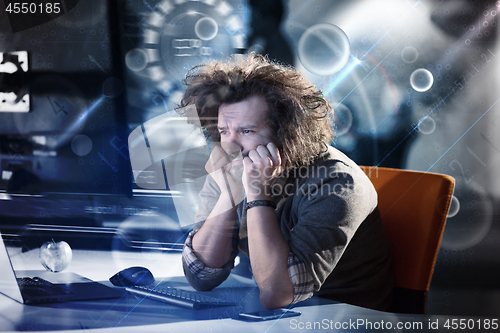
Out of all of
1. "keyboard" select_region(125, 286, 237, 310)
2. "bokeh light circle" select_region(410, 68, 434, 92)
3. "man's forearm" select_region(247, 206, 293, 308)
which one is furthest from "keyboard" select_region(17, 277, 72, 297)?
"bokeh light circle" select_region(410, 68, 434, 92)

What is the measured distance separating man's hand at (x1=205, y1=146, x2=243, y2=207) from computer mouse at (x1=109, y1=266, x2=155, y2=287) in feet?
0.70

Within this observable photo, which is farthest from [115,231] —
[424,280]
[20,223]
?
[424,280]

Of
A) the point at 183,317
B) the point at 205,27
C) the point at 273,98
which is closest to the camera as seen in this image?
the point at 183,317

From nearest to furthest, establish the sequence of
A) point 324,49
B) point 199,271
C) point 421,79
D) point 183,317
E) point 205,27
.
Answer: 1. point 183,317
2. point 199,271
3. point 205,27
4. point 324,49
5. point 421,79

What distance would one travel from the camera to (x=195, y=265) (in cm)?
61

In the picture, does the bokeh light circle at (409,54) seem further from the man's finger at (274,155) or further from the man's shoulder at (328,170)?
the man's finger at (274,155)

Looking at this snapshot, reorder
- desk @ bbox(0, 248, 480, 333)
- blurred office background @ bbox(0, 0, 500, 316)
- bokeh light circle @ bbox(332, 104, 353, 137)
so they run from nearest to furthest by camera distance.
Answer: desk @ bbox(0, 248, 480, 333) → blurred office background @ bbox(0, 0, 500, 316) → bokeh light circle @ bbox(332, 104, 353, 137)

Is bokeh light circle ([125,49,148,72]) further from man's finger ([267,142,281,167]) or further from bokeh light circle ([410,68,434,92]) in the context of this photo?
bokeh light circle ([410,68,434,92])

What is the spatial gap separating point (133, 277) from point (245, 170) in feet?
0.95

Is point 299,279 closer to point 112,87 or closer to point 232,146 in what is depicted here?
point 232,146

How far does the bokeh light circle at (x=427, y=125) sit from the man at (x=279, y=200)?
1.78ft

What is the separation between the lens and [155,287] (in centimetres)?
54

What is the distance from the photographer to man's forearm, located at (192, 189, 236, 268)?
652 mm

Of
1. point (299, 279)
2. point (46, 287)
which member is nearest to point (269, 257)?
point (299, 279)
